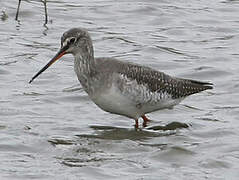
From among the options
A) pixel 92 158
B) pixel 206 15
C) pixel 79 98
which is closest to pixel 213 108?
pixel 79 98

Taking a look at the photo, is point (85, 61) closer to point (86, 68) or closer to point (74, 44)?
point (86, 68)

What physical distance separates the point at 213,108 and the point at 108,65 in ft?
7.54

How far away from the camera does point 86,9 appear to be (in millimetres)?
18484

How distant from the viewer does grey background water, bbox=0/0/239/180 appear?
1042 cm

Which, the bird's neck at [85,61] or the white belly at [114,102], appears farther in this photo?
the bird's neck at [85,61]

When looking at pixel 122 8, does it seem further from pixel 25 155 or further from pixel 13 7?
pixel 25 155

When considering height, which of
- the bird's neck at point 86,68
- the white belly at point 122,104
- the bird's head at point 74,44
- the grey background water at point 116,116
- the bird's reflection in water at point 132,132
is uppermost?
the bird's head at point 74,44

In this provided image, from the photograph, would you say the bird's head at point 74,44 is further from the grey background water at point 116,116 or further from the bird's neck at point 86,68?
the grey background water at point 116,116

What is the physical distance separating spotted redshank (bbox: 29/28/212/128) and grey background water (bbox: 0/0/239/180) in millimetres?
458

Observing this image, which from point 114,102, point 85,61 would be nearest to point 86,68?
point 85,61

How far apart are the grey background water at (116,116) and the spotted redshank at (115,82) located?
458mm

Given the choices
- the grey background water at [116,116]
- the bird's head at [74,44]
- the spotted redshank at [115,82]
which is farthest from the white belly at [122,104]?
the bird's head at [74,44]

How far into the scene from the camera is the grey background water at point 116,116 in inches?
410

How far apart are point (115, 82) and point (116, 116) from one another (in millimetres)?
1440
